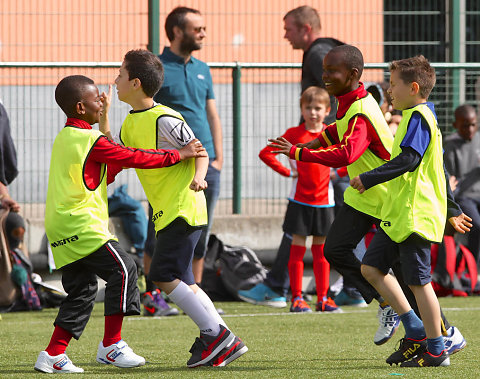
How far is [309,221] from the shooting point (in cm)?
815

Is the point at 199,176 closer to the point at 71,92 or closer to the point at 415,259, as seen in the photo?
the point at 71,92

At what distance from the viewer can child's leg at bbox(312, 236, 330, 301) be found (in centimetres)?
807

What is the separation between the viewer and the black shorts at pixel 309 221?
26.7 feet

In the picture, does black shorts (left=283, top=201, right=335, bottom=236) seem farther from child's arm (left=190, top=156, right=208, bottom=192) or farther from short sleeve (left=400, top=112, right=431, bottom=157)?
short sleeve (left=400, top=112, right=431, bottom=157)

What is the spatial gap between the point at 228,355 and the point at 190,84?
302cm

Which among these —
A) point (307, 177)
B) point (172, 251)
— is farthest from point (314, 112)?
point (172, 251)

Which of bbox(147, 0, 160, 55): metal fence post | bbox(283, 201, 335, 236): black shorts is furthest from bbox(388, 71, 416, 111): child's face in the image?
bbox(147, 0, 160, 55): metal fence post

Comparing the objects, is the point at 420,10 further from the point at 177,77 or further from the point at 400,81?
the point at 400,81

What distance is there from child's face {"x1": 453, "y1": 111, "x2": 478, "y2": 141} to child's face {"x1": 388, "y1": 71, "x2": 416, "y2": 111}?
192 inches

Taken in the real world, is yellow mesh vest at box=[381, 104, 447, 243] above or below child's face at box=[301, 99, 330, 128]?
below

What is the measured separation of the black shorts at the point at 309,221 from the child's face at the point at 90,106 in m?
3.18

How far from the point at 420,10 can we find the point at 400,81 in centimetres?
587

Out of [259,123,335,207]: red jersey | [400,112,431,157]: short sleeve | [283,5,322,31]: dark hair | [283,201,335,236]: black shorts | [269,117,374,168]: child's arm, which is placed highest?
[283,5,322,31]: dark hair

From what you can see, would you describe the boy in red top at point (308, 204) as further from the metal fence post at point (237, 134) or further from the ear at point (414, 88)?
the ear at point (414, 88)
